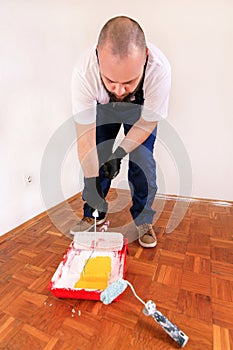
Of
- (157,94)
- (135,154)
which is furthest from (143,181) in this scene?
(157,94)

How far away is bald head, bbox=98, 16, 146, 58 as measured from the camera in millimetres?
538

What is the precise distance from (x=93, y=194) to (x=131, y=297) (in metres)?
0.42

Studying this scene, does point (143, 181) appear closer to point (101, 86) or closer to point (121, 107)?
point (121, 107)

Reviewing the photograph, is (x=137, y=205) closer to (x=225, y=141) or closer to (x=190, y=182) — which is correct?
(x=190, y=182)

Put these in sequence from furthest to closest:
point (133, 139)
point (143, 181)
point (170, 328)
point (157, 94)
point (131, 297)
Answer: point (143, 181) < point (133, 139) < point (157, 94) < point (131, 297) < point (170, 328)

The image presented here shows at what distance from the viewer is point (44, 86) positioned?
3.67 ft

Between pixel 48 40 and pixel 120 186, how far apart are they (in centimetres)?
91

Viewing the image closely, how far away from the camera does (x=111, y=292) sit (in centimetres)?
61

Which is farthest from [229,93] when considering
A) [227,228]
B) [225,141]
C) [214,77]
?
[227,228]

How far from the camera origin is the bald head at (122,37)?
538mm

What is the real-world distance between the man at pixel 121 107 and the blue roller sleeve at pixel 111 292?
1.03 ft

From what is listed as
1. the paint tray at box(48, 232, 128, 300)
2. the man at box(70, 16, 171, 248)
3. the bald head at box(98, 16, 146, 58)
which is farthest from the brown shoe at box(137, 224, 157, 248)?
the bald head at box(98, 16, 146, 58)

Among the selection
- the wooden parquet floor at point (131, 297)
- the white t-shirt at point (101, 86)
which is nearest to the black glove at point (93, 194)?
the wooden parquet floor at point (131, 297)

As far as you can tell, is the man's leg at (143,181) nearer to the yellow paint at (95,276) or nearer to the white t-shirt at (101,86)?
the white t-shirt at (101,86)
